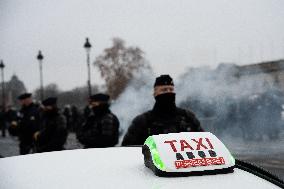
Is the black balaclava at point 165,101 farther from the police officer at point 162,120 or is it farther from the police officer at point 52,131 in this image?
the police officer at point 52,131

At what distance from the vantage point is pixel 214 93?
→ 15.8 meters

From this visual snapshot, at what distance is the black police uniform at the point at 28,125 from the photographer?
7.31 meters

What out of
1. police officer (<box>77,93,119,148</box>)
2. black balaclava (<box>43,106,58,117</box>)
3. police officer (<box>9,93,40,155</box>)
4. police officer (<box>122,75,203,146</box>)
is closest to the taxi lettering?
police officer (<box>122,75,203,146</box>)

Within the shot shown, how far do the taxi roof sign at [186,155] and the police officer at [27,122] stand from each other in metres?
5.87

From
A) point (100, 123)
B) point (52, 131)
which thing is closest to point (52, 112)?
point (52, 131)

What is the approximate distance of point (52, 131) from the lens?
579 cm

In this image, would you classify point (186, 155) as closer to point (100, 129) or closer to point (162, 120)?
point (162, 120)

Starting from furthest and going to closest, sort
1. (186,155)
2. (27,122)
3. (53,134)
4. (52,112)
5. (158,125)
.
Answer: (27,122)
(52,112)
(53,134)
(158,125)
(186,155)

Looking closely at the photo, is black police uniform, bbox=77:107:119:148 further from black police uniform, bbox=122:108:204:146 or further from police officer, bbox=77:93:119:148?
black police uniform, bbox=122:108:204:146

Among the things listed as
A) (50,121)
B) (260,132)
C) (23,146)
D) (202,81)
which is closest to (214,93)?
(202,81)

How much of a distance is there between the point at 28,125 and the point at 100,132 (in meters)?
2.94

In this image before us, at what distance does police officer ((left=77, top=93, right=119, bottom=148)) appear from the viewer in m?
4.83

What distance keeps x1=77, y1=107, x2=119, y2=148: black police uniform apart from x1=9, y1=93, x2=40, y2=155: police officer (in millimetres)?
2500

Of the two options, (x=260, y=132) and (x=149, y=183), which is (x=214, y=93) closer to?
(x=260, y=132)
